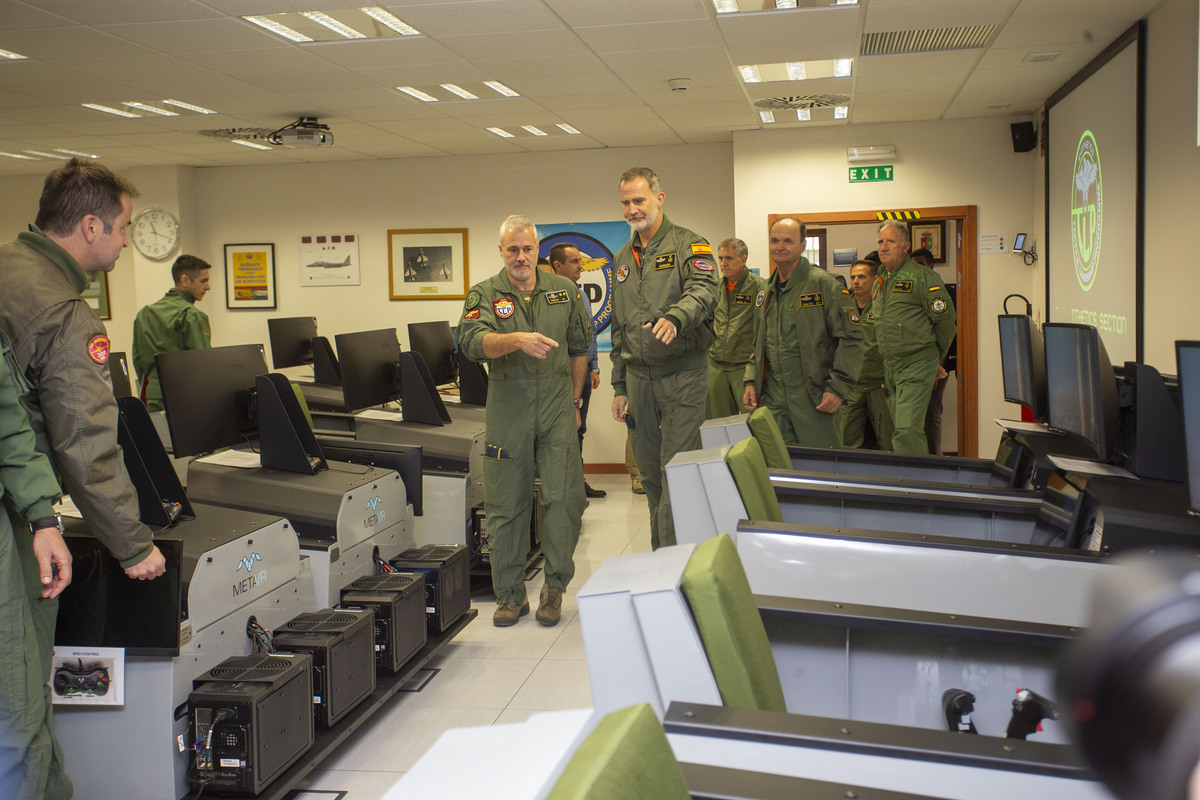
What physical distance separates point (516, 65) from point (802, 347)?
2224 millimetres

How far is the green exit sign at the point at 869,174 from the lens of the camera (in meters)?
6.85

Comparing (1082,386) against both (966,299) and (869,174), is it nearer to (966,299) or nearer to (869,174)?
(966,299)

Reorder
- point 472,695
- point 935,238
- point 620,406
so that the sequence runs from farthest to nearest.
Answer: point 935,238 < point 620,406 < point 472,695

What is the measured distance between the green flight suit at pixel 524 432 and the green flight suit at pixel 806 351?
1.24 m

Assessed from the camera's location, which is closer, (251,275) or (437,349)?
(437,349)

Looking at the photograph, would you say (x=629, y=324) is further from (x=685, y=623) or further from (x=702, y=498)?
(x=685, y=623)

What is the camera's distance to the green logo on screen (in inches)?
201

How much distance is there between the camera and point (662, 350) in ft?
12.2

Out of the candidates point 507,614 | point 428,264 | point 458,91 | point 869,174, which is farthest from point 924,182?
point 507,614

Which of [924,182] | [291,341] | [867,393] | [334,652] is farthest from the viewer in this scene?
[924,182]

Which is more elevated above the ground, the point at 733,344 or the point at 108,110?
the point at 108,110

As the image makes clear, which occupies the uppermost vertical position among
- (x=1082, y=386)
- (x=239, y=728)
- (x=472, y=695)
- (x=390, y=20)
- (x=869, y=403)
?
(x=390, y=20)

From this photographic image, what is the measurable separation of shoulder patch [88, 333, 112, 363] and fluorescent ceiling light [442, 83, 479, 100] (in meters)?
3.75

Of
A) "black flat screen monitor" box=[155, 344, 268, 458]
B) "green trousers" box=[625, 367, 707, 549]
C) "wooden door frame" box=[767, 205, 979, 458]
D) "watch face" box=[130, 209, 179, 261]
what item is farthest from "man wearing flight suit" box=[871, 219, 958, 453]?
"watch face" box=[130, 209, 179, 261]
